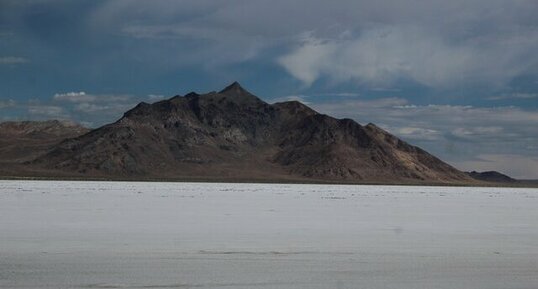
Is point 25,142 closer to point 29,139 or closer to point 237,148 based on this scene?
point 29,139

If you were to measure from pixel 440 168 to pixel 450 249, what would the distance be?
155 m

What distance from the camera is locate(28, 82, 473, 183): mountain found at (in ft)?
453

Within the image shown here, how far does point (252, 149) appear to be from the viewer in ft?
533

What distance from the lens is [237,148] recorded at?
6294 inches

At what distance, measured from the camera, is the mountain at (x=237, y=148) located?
138125 millimetres

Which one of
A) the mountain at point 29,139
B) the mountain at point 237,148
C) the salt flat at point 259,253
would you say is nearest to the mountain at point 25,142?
the mountain at point 29,139

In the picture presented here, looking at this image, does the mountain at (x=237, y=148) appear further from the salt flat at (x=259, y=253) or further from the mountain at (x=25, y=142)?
the salt flat at (x=259, y=253)

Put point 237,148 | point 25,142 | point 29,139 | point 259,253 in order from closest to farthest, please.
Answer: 1. point 259,253
2. point 237,148
3. point 25,142
4. point 29,139

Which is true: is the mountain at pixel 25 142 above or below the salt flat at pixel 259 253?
above

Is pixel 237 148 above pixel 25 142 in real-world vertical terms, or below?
above

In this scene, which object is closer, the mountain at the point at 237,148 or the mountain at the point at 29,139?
the mountain at the point at 237,148

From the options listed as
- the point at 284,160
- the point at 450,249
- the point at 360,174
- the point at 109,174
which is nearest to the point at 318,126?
the point at 284,160

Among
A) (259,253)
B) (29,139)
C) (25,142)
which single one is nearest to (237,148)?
(25,142)

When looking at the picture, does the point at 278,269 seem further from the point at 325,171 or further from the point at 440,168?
the point at 440,168
